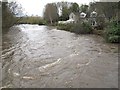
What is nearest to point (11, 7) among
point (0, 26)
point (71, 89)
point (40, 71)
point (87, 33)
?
point (0, 26)

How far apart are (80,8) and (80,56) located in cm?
4340

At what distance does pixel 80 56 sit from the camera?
15352 mm

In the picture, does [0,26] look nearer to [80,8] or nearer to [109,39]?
[109,39]

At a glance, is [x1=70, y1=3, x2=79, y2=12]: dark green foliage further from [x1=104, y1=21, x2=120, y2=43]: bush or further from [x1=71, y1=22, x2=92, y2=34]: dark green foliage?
[x1=104, y1=21, x2=120, y2=43]: bush

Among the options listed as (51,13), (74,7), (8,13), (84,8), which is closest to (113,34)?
(8,13)

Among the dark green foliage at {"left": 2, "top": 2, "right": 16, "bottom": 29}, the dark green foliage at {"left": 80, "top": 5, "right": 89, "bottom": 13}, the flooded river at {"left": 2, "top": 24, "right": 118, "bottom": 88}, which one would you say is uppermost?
the dark green foliage at {"left": 80, "top": 5, "right": 89, "bottom": 13}

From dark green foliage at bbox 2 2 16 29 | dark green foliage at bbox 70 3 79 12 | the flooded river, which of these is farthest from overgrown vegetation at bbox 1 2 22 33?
dark green foliage at bbox 70 3 79 12

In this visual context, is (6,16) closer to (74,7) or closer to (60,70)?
(60,70)

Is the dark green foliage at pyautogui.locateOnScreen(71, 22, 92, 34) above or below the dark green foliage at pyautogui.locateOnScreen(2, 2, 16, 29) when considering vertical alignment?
below

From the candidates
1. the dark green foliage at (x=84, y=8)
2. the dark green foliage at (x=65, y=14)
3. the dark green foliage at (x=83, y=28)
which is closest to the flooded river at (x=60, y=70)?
the dark green foliage at (x=83, y=28)

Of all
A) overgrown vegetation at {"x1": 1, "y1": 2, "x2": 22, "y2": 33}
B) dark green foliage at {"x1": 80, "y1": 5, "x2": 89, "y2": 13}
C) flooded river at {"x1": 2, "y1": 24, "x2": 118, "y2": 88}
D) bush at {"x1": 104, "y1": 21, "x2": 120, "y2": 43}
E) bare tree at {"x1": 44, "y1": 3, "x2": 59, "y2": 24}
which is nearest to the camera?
flooded river at {"x1": 2, "y1": 24, "x2": 118, "y2": 88}

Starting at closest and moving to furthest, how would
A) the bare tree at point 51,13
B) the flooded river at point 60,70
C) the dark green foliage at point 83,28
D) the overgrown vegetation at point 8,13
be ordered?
the flooded river at point 60,70 → the dark green foliage at point 83,28 → the overgrown vegetation at point 8,13 → the bare tree at point 51,13

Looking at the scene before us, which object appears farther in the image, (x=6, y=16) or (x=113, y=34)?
(x=6, y=16)

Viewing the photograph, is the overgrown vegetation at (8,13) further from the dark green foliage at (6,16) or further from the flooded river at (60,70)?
the flooded river at (60,70)
